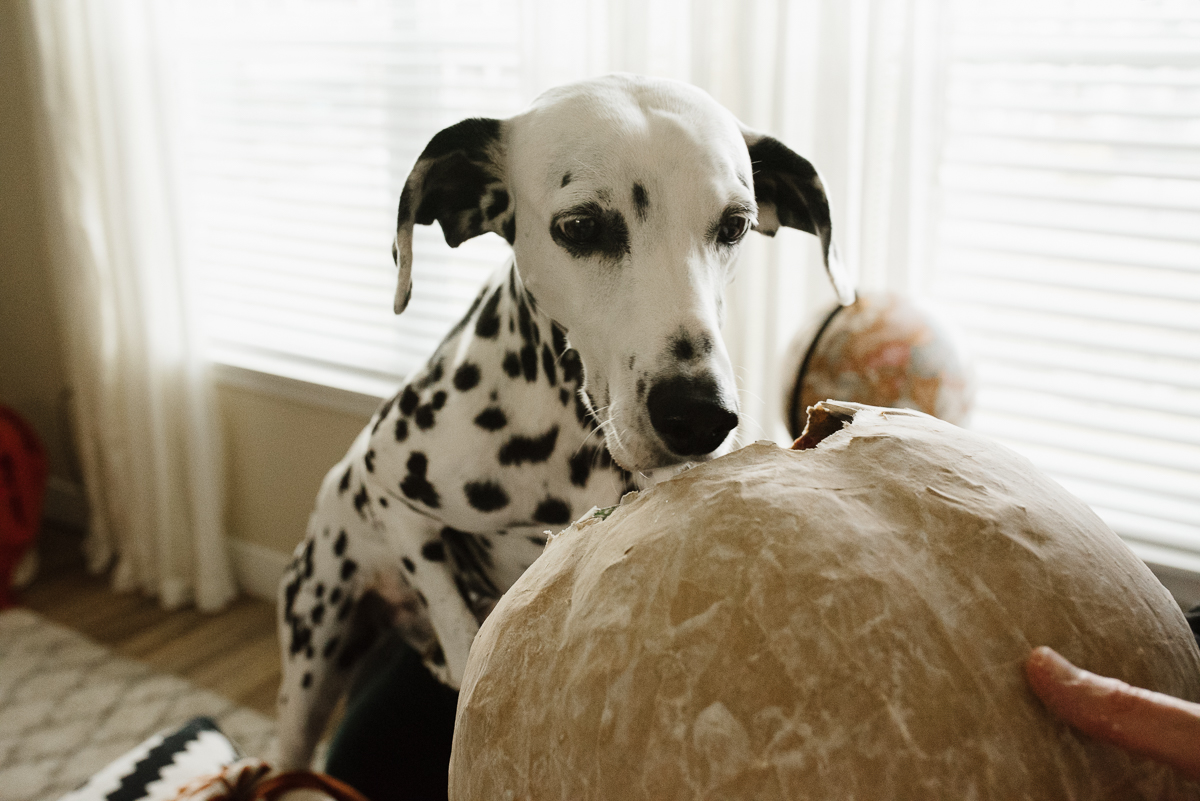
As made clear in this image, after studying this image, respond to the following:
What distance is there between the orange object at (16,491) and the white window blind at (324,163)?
836mm

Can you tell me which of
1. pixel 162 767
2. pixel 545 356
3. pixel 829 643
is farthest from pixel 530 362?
pixel 162 767

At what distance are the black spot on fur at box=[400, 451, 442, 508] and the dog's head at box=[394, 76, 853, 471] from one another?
0.25 m

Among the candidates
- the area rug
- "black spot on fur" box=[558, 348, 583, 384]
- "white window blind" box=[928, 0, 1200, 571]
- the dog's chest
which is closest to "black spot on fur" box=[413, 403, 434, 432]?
the dog's chest

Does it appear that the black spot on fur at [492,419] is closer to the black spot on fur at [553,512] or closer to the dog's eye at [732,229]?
the black spot on fur at [553,512]

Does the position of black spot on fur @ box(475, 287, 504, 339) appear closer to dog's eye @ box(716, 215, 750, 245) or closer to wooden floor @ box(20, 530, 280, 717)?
dog's eye @ box(716, 215, 750, 245)

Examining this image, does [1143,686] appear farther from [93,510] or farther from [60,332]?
[60,332]

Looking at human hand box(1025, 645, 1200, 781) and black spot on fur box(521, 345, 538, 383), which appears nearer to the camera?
human hand box(1025, 645, 1200, 781)

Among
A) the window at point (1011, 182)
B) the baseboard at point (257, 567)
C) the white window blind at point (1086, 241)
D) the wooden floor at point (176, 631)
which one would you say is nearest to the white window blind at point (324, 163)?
the window at point (1011, 182)

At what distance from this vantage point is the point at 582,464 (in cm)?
119

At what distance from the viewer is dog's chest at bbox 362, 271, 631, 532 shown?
3.92 feet

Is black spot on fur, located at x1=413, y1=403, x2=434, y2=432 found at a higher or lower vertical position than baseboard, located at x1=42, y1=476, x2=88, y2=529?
higher

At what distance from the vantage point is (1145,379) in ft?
5.95

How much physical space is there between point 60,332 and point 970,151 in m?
3.76

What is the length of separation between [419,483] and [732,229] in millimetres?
605
